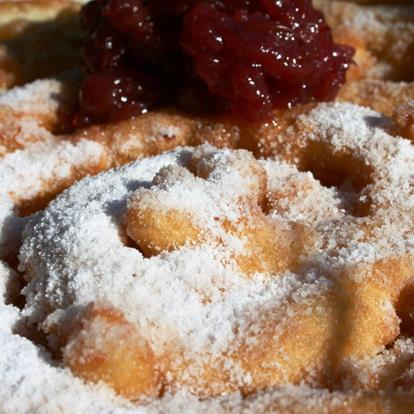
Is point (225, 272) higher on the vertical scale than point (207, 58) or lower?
lower

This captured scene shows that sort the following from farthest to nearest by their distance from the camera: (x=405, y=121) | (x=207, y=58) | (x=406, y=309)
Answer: (x=207, y=58) → (x=405, y=121) → (x=406, y=309)

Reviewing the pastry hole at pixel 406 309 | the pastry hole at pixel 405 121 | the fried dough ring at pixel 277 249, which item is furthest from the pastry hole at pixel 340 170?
the pastry hole at pixel 406 309

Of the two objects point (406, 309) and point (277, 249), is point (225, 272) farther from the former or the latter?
point (406, 309)

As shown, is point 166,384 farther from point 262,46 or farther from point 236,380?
point 262,46

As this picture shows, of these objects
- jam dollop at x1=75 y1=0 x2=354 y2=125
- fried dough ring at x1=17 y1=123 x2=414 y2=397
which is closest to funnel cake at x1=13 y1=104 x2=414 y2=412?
fried dough ring at x1=17 y1=123 x2=414 y2=397

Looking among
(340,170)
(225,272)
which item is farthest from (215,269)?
(340,170)

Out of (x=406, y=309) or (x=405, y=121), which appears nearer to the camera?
(x=406, y=309)

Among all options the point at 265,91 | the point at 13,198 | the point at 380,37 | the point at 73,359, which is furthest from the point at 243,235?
the point at 380,37

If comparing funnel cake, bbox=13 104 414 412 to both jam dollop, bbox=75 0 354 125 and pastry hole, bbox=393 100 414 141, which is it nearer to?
pastry hole, bbox=393 100 414 141
